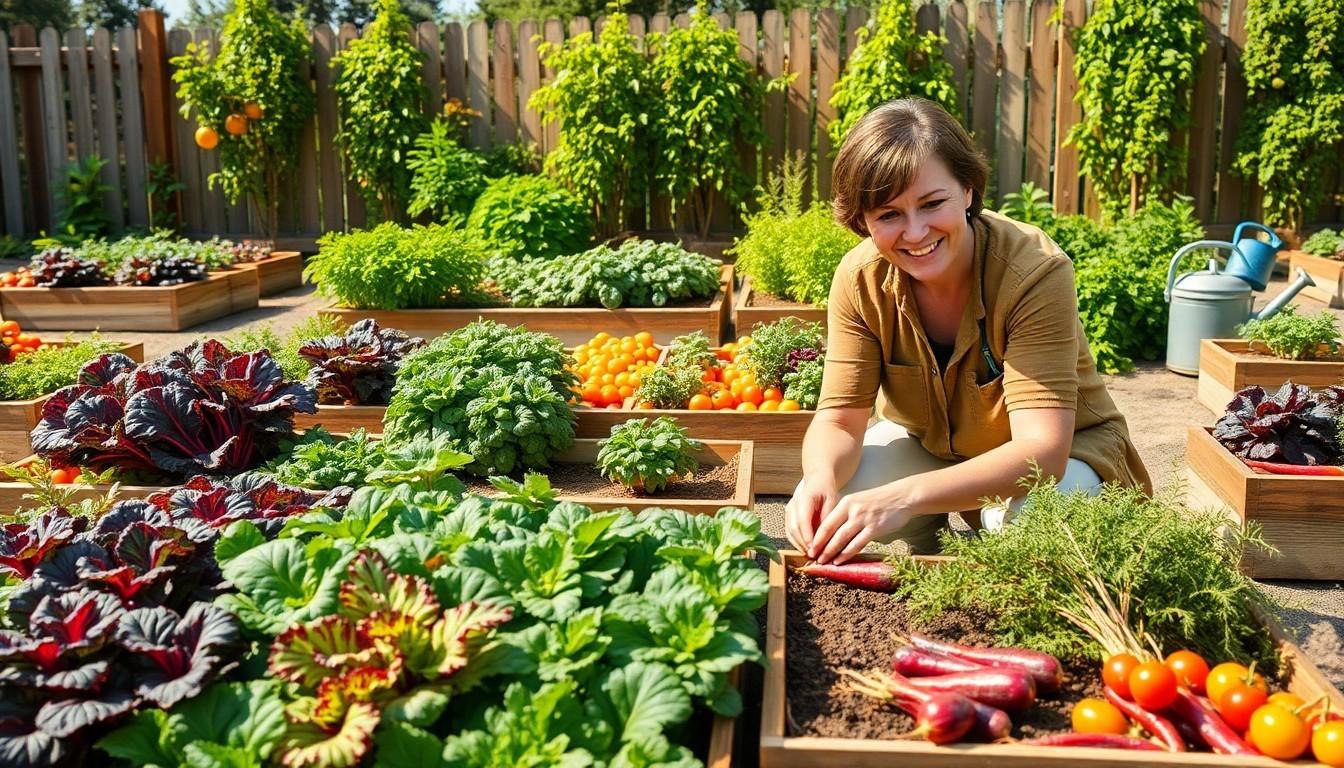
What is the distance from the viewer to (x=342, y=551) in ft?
6.86

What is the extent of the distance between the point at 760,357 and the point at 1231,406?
176cm

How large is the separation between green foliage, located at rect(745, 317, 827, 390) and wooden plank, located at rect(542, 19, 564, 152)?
5.41 metres

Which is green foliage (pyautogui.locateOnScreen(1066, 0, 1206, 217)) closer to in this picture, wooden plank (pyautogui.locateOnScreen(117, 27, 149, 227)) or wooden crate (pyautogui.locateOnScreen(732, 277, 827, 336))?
wooden crate (pyautogui.locateOnScreen(732, 277, 827, 336))

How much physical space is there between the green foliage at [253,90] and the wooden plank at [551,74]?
2.26 meters

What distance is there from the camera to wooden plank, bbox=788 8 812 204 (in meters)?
9.49

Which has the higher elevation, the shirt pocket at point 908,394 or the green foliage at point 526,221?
the green foliage at point 526,221

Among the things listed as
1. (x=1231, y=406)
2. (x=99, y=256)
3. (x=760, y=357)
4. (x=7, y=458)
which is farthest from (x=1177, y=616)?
(x=99, y=256)

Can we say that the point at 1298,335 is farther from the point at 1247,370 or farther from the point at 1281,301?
the point at 1281,301

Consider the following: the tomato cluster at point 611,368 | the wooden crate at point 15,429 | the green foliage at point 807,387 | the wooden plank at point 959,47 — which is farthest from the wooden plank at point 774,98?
the wooden crate at point 15,429

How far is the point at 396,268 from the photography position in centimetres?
622

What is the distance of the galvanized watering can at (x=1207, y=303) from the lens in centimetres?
568

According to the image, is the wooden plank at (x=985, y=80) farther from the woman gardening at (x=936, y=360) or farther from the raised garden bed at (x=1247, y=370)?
the woman gardening at (x=936, y=360)

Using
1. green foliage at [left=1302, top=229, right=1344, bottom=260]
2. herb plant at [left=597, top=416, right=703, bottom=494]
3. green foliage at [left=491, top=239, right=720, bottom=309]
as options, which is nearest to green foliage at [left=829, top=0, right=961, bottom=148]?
green foliage at [left=1302, top=229, right=1344, bottom=260]

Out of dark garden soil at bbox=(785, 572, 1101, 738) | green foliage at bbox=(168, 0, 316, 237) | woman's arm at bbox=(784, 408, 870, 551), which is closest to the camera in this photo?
dark garden soil at bbox=(785, 572, 1101, 738)
